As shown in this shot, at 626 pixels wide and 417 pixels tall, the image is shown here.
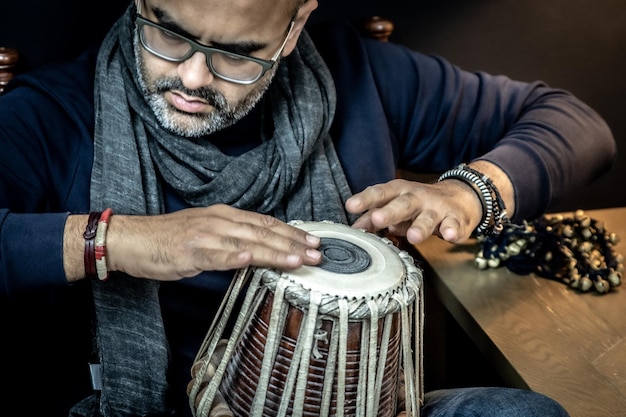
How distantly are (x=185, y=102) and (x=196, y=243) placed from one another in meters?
0.35

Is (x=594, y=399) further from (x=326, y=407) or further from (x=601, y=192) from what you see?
(x=601, y=192)

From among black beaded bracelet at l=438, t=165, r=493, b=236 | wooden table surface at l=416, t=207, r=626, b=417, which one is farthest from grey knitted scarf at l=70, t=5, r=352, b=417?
wooden table surface at l=416, t=207, r=626, b=417

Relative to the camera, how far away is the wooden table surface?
1417 millimetres

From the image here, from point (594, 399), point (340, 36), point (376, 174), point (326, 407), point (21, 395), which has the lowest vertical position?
point (21, 395)

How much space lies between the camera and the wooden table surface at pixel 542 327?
1.42 m

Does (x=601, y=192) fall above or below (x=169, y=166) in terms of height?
below

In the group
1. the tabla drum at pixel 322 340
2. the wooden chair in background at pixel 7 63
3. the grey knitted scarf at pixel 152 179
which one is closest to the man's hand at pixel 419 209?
the tabla drum at pixel 322 340

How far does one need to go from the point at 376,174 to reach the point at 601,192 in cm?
119

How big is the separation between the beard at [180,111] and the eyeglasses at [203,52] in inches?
1.3

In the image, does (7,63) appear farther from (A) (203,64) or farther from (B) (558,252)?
(B) (558,252)

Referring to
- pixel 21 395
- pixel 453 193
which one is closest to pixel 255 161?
pixel 453 193

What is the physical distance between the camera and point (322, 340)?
1.08 m

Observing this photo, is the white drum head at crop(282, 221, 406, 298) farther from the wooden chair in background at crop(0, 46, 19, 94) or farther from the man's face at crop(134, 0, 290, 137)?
the wooden chair in background at crop(0, 46, 19, 94)

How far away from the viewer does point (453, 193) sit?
1.45m
